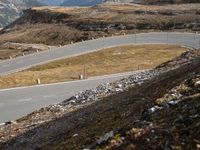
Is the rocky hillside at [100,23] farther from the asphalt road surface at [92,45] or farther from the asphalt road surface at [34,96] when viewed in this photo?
the asphalt road surface at [34,96]

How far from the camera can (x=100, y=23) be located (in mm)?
125250

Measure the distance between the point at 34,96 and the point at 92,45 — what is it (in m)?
49.3

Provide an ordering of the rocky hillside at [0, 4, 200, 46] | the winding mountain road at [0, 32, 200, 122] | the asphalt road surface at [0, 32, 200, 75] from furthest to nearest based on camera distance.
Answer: the rocky hillside at [0, 4, 200, 46], the asphalt road surface at [0, 32, 200, 75], the winding mountain road at [0, 32, 200, 122]

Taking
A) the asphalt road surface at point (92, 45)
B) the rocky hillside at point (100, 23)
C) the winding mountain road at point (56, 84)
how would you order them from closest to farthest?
the winding mountain road at point (56, 84) → the asphalt road surface at point (92, 45) → the rocky hillside at point (100, 23)

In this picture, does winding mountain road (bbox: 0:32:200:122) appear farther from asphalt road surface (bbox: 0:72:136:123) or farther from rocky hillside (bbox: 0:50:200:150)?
rocky hillside (bbox: 0:50:200:150)

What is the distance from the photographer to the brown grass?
52.0m

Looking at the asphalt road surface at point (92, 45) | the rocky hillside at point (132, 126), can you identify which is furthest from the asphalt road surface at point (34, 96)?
the asphalt road surface at point (92, 45)

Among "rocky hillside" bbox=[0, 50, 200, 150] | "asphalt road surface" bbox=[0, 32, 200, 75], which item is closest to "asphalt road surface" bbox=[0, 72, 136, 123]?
"rocky hillside" bbox=[0, 50, 200, 150]

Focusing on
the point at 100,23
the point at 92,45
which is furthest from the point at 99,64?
the point at 100,23

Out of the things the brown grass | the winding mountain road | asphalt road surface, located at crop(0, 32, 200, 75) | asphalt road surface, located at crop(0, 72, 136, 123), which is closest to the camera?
asphalt road surface, located at crop(0, 72, 136, 123)

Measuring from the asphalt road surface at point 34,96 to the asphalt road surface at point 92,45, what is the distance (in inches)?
1014

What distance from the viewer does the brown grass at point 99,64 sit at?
2048 inches

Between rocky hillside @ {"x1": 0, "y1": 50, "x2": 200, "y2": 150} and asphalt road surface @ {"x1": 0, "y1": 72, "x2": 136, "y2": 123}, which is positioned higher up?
rocky hillside @ {"x1": 0, "y1": 50, "x2": 200, "y2": 150}

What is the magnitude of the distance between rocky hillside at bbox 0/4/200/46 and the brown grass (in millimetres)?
26696
